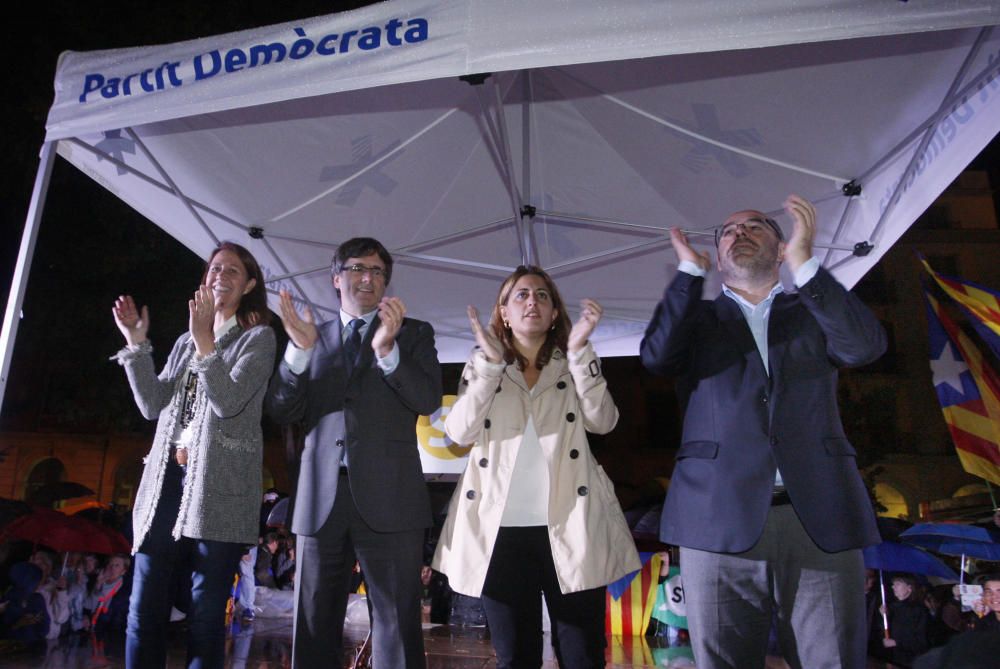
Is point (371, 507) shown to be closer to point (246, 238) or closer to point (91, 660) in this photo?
point (246, 238)

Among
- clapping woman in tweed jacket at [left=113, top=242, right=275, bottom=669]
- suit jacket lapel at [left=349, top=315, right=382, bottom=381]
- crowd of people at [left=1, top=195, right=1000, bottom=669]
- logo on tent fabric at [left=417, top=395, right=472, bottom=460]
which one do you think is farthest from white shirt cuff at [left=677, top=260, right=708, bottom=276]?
logo on tent fabric at [left=417, top=395, right=472, bottom=460]

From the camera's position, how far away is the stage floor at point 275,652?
585 centimetres

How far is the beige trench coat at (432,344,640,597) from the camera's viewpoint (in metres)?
2.76

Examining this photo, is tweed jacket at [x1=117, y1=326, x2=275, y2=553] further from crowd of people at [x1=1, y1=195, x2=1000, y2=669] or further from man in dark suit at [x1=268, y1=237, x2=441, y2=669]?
man in dark suit at [x1=268, y1=237, x2=441, y2=669]

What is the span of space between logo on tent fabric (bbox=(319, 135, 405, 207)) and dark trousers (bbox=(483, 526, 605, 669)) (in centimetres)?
358

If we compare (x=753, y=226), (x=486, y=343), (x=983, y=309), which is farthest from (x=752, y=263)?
(x=983, y=309)

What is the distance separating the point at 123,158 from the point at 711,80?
4.01 m

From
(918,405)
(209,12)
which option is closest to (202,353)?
(209,12)

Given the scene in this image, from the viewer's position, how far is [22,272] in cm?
325

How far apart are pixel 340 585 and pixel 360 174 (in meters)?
3.66

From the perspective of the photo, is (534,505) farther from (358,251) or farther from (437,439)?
(437,439)

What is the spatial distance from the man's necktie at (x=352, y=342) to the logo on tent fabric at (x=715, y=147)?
3140 mm

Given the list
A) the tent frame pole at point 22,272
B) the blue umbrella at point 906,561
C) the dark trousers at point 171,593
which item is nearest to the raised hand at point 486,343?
the dark trousers at point 171,593

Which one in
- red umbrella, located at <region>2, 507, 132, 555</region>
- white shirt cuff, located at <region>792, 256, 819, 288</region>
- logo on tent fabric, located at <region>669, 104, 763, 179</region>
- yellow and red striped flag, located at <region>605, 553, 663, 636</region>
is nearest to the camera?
white shirt cuff, located at <region>792, 256, 819, 288</region>
